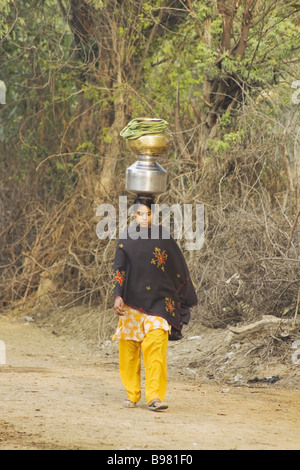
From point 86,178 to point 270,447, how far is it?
7475 mm

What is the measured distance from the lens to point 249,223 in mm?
9242

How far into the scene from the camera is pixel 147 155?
256 inches

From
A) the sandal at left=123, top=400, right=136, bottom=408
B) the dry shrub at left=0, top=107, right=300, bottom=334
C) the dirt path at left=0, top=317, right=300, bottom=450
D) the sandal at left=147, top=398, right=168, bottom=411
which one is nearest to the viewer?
the dirt path at left=0, top=317, right=300, bottom=450

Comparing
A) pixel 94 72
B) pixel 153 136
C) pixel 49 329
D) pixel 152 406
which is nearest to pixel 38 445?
pixel 152 406

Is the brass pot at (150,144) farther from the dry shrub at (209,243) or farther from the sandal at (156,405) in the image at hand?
the sandal at (156,405)

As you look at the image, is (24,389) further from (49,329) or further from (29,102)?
(29,102)

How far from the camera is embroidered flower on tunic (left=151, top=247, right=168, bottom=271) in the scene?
231 inches

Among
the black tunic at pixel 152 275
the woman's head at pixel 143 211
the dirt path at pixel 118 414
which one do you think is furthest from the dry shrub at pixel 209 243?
the woman's head at pixel 143 211

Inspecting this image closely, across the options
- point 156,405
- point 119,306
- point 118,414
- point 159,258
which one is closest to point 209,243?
point 159,258

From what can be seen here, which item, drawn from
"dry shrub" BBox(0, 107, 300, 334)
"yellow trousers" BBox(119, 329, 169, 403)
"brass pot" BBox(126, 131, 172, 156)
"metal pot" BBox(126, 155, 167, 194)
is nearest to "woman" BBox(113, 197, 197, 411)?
"yellow trousers" BBox(119, 329, 169, 403)

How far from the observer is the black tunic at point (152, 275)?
5797 mm

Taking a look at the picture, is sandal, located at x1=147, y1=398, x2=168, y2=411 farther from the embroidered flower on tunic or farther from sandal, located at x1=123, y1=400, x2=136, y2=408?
the embroidered flower on tunic

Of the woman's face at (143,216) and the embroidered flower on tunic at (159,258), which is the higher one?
the woman's face at (143,216)

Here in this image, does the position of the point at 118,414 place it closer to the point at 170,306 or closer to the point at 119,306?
A: the point at 119,306
